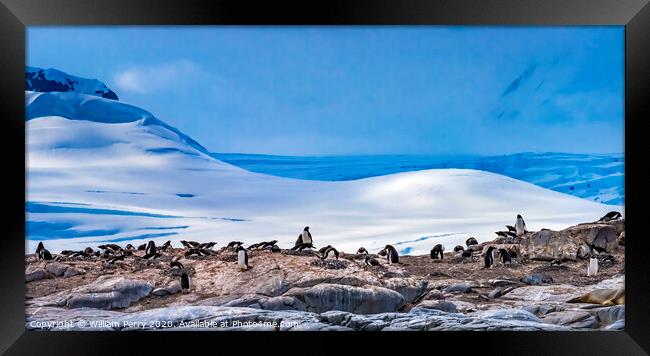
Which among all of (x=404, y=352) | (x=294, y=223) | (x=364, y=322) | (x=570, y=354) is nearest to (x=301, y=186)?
(x=294, y=223)

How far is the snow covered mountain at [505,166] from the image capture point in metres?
3.52

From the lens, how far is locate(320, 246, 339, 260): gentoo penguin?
3.51 metres

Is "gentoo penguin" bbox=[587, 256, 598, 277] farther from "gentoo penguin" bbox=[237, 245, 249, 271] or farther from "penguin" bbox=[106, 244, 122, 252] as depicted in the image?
"penguin" bbox=[106, 244, 122, 252]

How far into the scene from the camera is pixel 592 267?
3.51 meters

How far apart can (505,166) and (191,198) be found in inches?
100.0

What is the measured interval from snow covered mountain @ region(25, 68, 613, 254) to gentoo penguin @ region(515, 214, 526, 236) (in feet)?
0.15

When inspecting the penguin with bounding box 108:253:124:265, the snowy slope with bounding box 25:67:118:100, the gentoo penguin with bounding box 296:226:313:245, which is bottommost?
the penguin with bounding box 108:253:124:265

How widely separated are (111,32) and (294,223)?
211 centimetres

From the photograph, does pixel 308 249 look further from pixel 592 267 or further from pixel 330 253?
pixel 592 267

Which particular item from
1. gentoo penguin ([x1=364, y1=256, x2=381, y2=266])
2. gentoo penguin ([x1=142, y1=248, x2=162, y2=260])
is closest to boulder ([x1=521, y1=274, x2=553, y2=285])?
gentoo penguin ([x1=364, y1=256, x2=381, y2=266])

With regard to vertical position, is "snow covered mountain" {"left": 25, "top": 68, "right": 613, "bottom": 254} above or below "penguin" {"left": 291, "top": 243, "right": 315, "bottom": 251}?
above

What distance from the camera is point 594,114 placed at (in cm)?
352

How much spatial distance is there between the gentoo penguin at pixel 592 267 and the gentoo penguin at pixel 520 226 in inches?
23.0

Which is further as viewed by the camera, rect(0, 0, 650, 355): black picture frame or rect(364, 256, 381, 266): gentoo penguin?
A: rect(364, 256, 381, 266): gentoo penguin
